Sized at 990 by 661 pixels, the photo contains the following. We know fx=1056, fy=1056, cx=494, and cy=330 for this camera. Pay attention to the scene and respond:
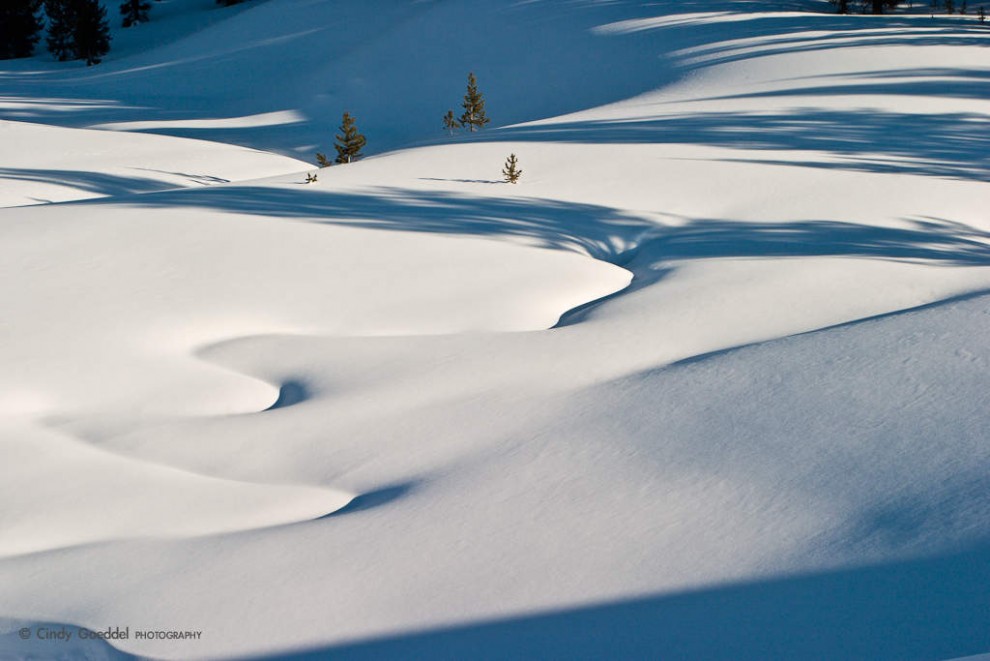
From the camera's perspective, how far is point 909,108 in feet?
32.1

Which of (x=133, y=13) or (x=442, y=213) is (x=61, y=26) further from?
(x=442, y=213)

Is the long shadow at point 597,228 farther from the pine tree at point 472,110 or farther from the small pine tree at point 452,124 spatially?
the small pine tree at point 452,124

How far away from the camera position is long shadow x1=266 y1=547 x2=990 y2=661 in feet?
7.32

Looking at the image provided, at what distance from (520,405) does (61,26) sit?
26444 mm

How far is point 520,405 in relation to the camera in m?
3.75

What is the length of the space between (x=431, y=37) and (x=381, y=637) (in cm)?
1640

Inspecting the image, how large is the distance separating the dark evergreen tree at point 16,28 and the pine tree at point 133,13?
7.77 ft

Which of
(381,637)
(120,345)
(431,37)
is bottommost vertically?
(381,637)

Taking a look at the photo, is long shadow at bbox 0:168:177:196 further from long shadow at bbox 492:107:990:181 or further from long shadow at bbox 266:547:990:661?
long shadow at bbox 266:547:990:661

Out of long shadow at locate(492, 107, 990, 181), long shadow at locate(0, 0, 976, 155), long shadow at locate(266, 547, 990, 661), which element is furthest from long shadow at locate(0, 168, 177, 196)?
long shadow at locate(266, 547, 990, 661)

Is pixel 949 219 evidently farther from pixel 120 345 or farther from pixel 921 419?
pixel 120 345

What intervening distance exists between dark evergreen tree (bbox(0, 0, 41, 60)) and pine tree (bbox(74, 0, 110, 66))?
2.43 meters

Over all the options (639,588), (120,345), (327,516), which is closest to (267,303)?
(120,345)

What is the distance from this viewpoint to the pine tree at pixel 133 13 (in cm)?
2938
